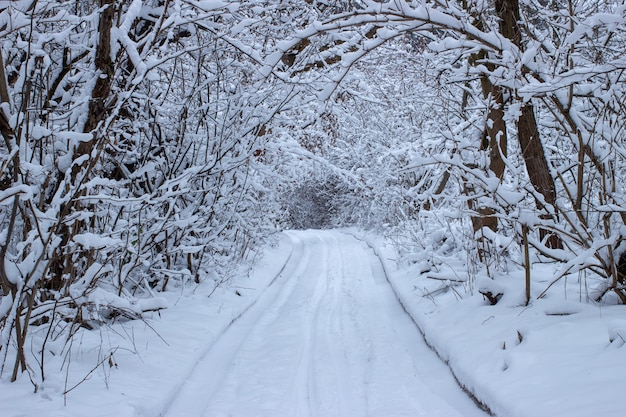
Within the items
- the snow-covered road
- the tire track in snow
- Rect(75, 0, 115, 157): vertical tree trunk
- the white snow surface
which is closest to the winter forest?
Rect(75, 0, 115, 157): vertical tree trunk

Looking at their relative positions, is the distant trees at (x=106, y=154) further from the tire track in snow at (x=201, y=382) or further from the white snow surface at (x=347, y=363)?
the tire track in snow at (x=201, y=382)

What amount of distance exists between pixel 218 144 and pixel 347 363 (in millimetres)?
3836

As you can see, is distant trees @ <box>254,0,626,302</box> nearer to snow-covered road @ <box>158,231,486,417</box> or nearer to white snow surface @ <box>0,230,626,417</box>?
white snow surface @ <box>0,230,626,417</box>

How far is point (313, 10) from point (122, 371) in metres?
7.12

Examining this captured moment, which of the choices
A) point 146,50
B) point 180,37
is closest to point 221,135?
point 180,37

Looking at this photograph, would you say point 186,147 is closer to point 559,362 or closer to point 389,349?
point 389,349

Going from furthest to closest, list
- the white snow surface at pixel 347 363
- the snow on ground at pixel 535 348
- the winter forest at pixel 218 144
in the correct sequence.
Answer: the winter forest at pixel 218 144
the white snow surface at pixel 347 363
the snow on ground at pixel 535 348

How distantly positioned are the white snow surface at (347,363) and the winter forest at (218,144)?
8.1 inches

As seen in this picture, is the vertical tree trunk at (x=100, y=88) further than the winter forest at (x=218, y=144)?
Yes

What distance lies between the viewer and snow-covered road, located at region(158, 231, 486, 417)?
13.7 feet

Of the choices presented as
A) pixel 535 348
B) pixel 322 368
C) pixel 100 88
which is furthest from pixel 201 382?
pixel 535 348

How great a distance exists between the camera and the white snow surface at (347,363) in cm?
368

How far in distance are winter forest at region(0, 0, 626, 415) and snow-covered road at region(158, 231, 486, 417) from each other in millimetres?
Answer: 955

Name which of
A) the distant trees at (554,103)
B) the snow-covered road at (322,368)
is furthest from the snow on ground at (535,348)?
the distant trees at (554,103)
